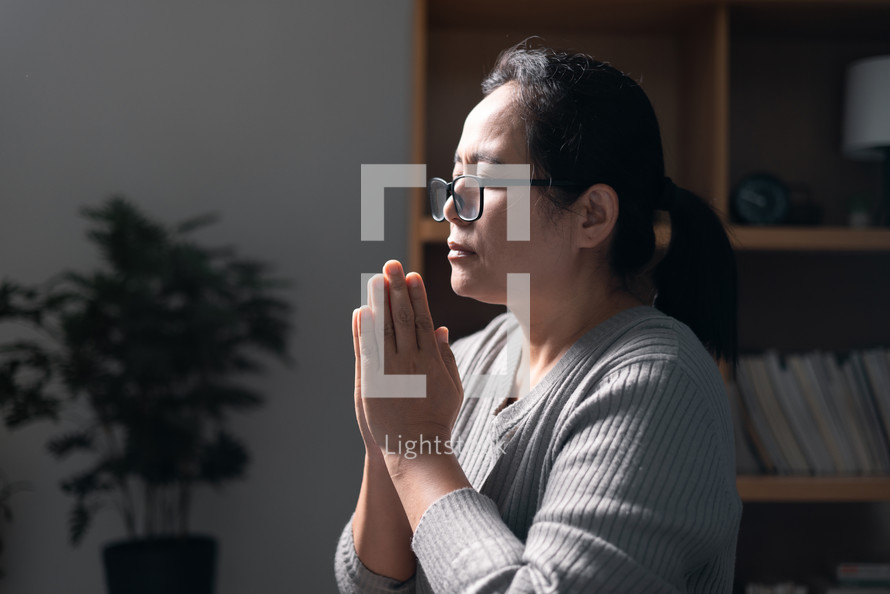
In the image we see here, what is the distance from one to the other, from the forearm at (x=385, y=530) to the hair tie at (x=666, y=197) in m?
0.49

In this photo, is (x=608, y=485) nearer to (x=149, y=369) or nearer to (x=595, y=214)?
(x=595, y=214)

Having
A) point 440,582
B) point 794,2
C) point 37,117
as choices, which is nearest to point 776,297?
point 794,2

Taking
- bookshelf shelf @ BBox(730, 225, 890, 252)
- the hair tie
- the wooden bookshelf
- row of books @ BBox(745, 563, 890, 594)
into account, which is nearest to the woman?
the hair tie

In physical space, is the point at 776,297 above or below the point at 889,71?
below

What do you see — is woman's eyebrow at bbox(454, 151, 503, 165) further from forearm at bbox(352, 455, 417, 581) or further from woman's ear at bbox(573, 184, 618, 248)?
forearm at bbox(352, 455, 417, 581)

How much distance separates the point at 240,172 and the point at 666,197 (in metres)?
1.52

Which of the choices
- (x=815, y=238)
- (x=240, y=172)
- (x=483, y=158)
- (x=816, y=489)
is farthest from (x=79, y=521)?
(x=815, y=238)

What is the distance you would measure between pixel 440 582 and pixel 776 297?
5.12ft

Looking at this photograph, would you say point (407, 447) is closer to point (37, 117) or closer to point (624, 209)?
point (624, 209)

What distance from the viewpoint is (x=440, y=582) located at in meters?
0.80

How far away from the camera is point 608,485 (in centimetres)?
76

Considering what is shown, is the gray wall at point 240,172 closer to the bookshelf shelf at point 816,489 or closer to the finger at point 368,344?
the bookshelf shelf at point 816,489

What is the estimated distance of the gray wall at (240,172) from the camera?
2219mm

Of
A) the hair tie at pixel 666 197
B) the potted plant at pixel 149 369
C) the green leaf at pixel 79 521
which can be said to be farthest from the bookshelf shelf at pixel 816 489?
the green leaf at pixel 79 521
